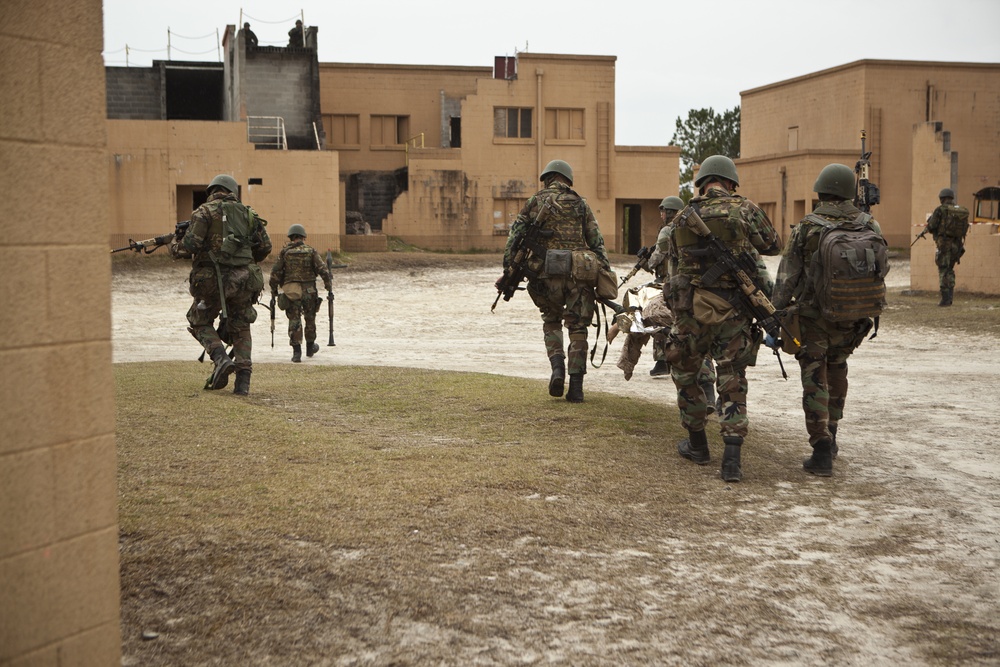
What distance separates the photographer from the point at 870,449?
775 cm

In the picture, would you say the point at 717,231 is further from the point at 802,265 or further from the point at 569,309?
the point at 569,309

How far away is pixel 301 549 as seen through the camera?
4852 mm

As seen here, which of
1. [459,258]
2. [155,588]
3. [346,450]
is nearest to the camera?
[155,588]

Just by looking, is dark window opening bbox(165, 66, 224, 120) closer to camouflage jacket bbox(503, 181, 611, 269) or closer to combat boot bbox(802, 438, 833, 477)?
camouflage jacket bbox(503, 181, 611, 269)

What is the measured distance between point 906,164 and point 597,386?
34.1 metres

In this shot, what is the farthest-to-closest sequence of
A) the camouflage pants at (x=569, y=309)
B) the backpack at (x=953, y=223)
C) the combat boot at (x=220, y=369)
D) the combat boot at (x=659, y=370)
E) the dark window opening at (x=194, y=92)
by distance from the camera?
the dark window opening at (x=194, y=92), the backpack at (x=953, y=223), the combat boot at (x=659, y=370), the combat boot at (x=220, y=369), the camouflage pants at (x=569, y=309)

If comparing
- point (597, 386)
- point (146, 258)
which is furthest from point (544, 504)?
point (146, 258)

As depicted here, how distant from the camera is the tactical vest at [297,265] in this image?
1430cm

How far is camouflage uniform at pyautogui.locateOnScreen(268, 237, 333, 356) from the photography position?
14195 millimetres

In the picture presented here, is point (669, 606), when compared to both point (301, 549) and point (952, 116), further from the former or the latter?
point (952, 116)

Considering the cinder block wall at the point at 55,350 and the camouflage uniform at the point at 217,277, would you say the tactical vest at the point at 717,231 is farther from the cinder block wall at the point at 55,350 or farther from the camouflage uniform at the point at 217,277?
the cinder block wall at the point at 55,350

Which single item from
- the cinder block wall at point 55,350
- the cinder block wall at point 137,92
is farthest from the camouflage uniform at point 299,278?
the cinder block wall at point 137,92

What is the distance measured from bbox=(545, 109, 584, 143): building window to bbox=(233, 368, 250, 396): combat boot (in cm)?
2978

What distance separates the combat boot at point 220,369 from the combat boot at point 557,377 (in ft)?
9.32
